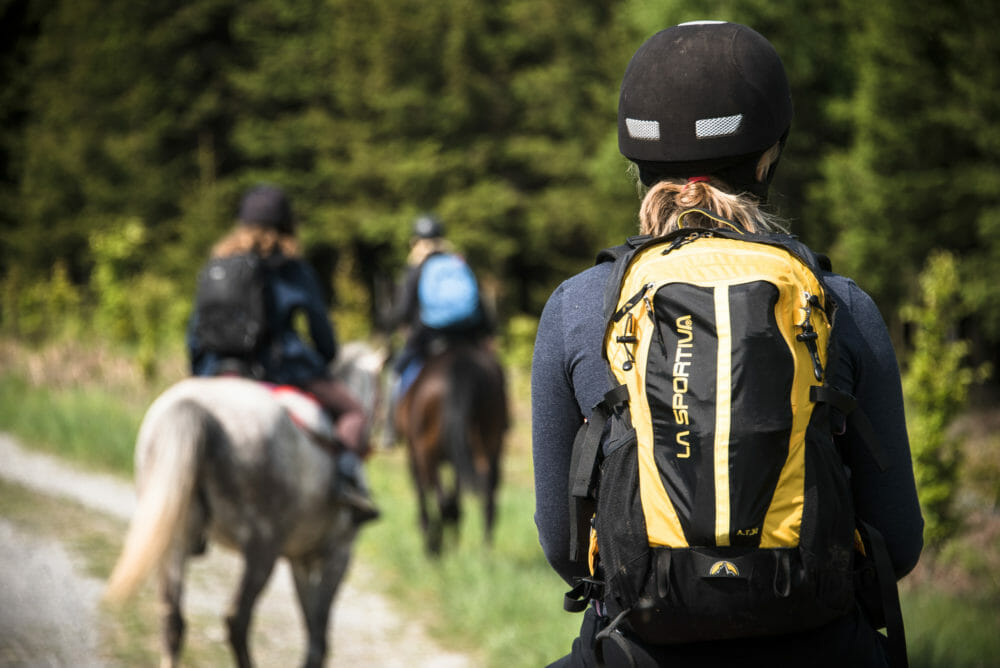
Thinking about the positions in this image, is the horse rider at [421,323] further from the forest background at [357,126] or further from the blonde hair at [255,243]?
the forest background at [357,126]

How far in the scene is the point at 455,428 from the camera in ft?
25.4

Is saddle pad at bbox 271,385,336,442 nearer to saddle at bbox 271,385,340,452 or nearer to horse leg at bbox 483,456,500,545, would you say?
saddle at bbox 271,385,340,452

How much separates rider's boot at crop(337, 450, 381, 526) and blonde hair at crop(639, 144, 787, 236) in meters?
3.84

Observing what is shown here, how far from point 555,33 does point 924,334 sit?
25288 millimetres

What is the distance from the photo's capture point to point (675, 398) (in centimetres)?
154

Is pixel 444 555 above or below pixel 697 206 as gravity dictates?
below

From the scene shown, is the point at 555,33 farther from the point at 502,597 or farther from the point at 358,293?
the point at 502,597

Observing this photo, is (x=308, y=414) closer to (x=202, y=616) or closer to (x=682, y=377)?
(x=202, y=616)

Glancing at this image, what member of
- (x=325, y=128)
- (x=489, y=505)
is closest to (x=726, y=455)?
(x=489, y=505)

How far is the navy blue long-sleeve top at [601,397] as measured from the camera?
1.64m

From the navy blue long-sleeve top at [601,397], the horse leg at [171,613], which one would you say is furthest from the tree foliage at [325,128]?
the navy blue long-sleeve top at [601,397]

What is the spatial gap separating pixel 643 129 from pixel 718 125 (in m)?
0.13

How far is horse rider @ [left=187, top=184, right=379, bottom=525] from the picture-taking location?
5.21 metres

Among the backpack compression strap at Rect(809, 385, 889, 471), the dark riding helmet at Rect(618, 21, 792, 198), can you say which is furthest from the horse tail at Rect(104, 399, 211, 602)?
the backpack compression strap at Rect(809, 385, 889, 471)
